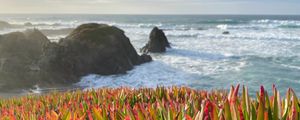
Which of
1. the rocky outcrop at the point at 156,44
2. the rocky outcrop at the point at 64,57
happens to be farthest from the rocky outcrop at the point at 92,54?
the rocky outcrop at the point at 156,44

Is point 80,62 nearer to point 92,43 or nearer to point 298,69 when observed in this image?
point 92,43

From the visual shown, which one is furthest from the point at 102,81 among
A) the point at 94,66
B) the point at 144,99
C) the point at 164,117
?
the point at 164,117

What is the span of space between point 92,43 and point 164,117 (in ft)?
63.9

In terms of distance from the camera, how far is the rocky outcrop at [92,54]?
18469mm

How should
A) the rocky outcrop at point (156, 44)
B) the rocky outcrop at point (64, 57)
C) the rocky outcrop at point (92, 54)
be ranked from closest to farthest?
the rocky outcrop at point (64, 57)
the rocky outcrop at point (92, 54)
the rocky outcrop at point (156, 44)

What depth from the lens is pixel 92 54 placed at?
20469 millimetres

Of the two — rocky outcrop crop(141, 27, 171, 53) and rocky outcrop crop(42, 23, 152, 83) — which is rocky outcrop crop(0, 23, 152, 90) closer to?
rocky outcrop crop(42, 23, 152, 83)

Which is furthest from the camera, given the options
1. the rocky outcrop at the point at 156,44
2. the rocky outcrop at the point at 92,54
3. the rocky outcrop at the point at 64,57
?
the rocky outcrop at the point at 156,44

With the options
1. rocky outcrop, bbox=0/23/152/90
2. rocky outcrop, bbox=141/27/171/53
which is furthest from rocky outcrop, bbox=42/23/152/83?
rocky outcrop, bbox=141/27/171/53

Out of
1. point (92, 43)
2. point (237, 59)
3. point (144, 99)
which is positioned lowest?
point (237, 59)

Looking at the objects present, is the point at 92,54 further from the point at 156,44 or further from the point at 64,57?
the point at 156,44

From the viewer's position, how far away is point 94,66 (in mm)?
19953

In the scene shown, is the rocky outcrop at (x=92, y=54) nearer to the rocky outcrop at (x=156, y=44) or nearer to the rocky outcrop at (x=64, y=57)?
the rocky outcrop at (x=64, y=57)

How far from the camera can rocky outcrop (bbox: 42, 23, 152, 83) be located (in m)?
18.5
